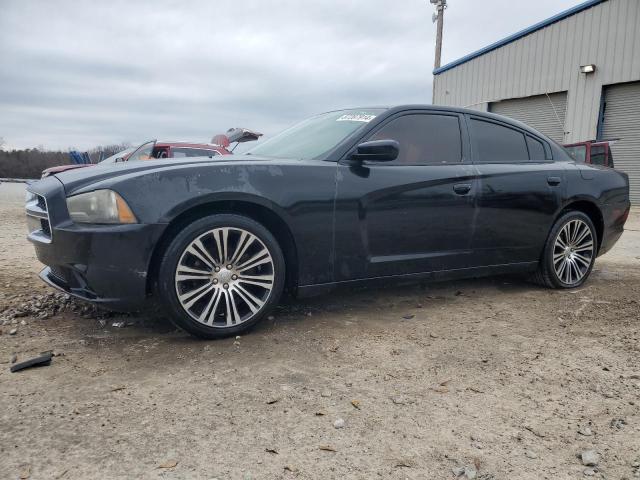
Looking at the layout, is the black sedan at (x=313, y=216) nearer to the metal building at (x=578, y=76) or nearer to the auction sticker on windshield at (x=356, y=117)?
the auction sticker on windshield at (x=356, y=117)

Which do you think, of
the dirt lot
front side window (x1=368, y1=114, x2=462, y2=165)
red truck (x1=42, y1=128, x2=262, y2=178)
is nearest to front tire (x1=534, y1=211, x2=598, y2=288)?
the dirt lot

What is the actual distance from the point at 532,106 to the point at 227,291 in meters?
15.7

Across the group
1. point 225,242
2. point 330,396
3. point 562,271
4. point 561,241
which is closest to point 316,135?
point 225,242

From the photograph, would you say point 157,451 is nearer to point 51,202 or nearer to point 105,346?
point 105,346

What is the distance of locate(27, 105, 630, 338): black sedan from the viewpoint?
274 centimetres

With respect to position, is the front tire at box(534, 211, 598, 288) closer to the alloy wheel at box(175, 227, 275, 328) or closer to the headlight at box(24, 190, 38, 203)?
the alloy wheel at box(175, 227, 275, 328)

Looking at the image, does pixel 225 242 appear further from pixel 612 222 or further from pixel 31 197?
pixel 612 222

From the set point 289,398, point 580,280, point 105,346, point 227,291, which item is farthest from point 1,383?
point 580,280

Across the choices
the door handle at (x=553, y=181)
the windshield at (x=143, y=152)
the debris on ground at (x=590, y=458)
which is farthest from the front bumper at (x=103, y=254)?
the windshield at (x=143, y=152)

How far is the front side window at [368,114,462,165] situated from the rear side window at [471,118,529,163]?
208 mm

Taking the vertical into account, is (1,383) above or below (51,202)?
below

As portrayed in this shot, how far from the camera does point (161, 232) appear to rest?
2758mm

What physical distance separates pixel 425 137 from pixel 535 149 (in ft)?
4.20

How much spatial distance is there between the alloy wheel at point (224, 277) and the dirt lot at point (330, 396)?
188 mm
